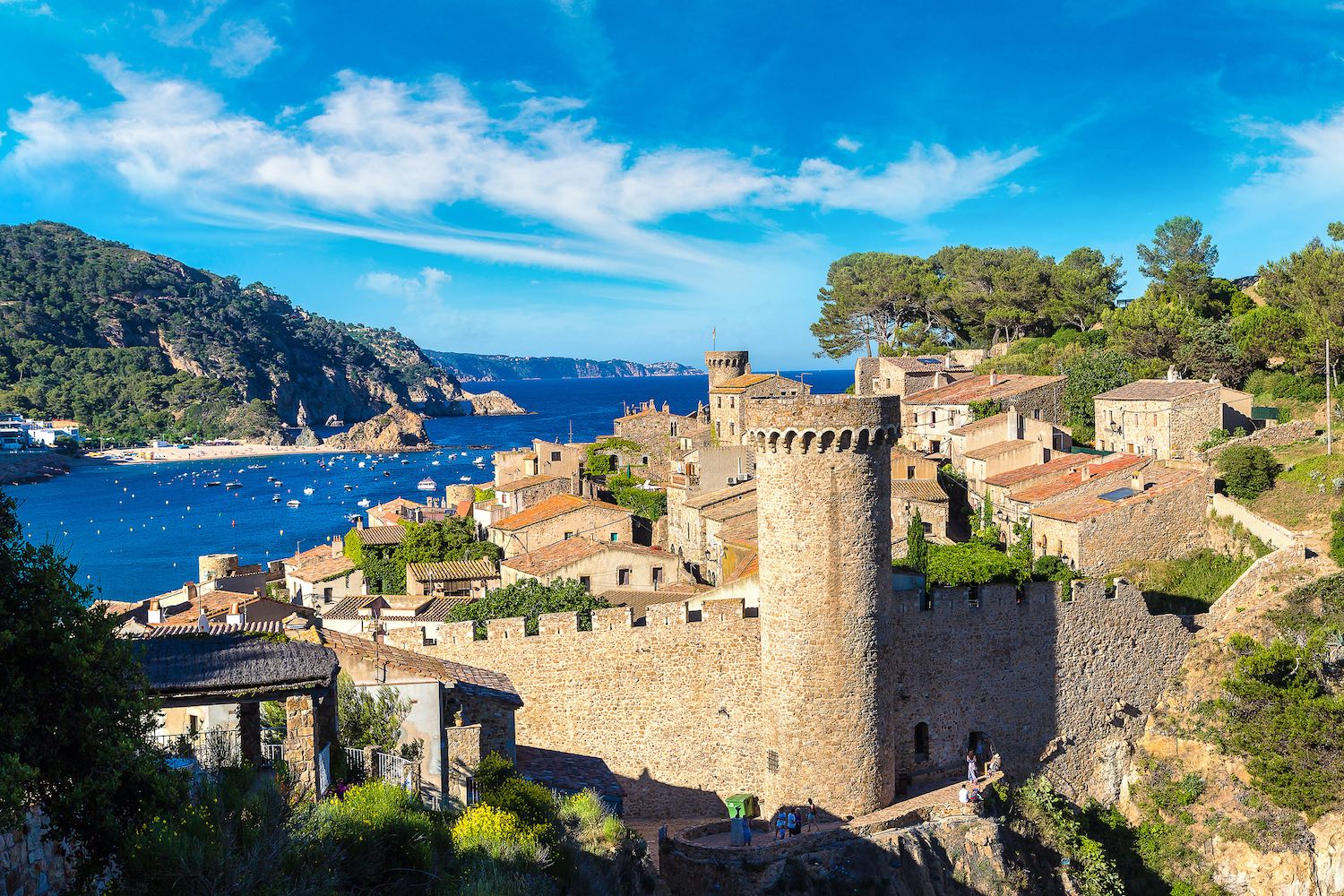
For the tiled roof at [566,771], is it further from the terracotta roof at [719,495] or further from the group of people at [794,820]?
the terracotta roof at [719,495]

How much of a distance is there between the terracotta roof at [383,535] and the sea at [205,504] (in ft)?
39.5

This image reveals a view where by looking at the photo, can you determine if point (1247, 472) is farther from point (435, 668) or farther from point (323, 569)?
point (323, 569)

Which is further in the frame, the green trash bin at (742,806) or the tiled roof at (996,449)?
the tiled roof at (996,449)

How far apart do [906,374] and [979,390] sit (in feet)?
22.5

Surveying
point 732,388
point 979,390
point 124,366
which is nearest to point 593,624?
point 979,390

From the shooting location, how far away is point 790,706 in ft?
59.1

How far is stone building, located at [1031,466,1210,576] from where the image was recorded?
27.6m

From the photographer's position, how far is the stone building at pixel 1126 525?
1088 inches

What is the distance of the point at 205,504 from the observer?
10062 centimetres

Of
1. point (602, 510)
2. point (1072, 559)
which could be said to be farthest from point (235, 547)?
point (1072, 559)

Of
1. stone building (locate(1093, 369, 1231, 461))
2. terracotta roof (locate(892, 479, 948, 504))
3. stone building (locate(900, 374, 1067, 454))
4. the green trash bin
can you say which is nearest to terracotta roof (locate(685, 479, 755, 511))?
terracotta roof (locate(892, 479, 948, 504))

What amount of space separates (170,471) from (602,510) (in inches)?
4268

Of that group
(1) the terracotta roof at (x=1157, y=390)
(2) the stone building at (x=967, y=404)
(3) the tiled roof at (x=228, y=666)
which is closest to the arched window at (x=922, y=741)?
(3) the tiled roof at (x=228, y=666)

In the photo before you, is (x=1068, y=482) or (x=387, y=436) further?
(x=387, y=436)
